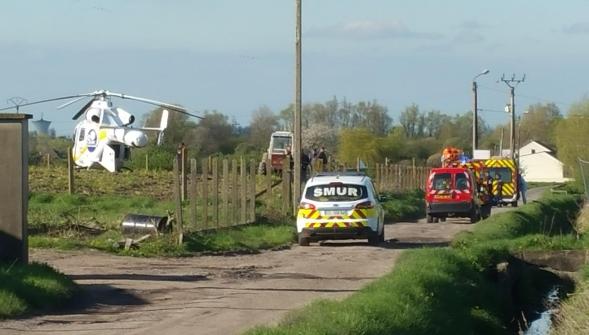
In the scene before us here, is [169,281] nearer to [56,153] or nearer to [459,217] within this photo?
[459,217]

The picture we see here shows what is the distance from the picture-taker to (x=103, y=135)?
45.2m

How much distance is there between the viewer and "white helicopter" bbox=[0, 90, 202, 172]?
4544 centimetres

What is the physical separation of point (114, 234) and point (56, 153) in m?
47.0

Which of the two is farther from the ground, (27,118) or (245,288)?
(27,118)

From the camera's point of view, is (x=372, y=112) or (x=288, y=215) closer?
(x=288, y=215)

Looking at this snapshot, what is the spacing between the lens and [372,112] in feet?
425

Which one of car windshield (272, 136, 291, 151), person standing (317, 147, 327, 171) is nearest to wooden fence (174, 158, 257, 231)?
person standing (317, 147, 327, 171)

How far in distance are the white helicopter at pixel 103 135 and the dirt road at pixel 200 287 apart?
19587mm

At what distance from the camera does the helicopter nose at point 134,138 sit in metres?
45.7

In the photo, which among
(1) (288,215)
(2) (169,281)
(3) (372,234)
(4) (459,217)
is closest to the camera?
(2) (169,281)

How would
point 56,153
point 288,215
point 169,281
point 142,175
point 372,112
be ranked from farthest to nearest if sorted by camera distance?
point 372,112 → point 56,153 → point 142,175 → point 288,215 → point 169,281

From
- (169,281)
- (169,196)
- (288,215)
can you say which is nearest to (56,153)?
(169,196)

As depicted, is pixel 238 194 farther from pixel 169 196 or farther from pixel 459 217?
pixel 459 217

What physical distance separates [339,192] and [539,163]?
106m
